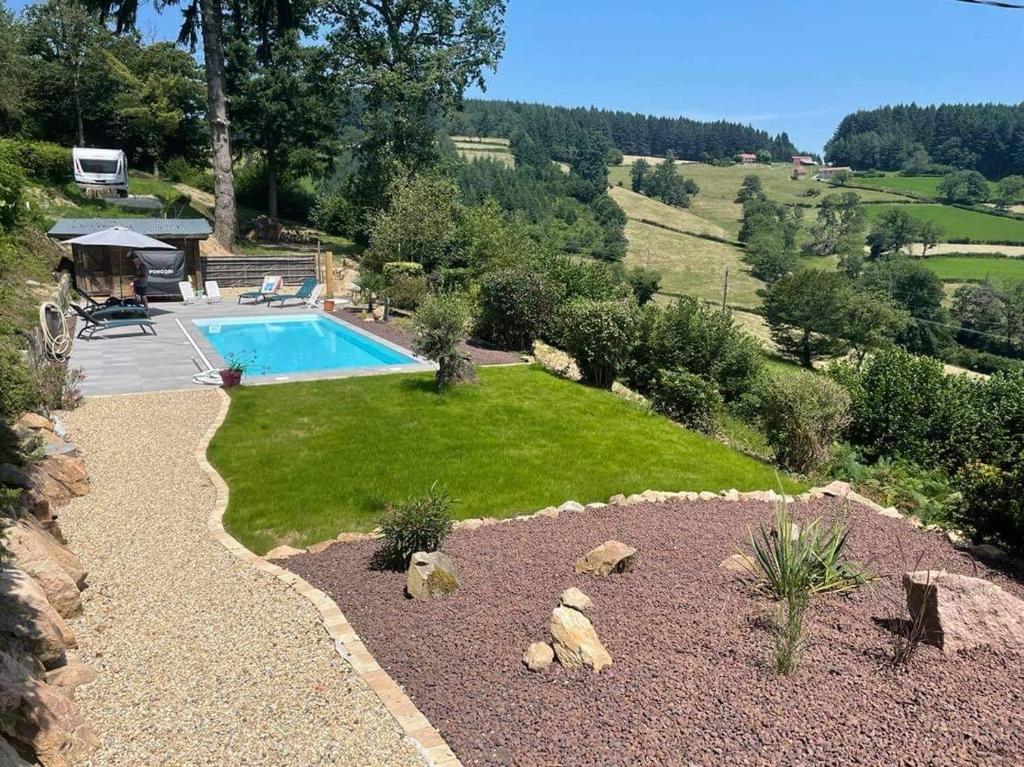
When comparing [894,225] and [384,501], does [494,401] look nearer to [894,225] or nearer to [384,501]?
[384,501]

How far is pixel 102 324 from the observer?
1744cm

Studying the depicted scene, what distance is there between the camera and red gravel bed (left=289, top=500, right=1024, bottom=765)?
351 cm

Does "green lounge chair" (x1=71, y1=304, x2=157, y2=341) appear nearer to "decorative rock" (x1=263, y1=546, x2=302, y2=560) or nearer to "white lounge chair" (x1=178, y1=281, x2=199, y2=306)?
"white lounge chair" (x1=178, y1=281, x2=199, y2=306)

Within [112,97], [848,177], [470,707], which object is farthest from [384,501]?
[848,177]

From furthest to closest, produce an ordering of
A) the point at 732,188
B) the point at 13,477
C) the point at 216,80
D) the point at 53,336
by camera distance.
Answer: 1. the point at 732,188
2. the point at 216,80
3. the point at 53,336
4. the point at 13,477

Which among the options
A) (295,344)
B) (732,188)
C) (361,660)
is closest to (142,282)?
(295,344)

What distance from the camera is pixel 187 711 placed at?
13.1 ft

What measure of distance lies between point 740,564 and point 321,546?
3.93 metres

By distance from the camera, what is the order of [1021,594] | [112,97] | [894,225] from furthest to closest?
[894,225] → [112,97] → [1021,594]

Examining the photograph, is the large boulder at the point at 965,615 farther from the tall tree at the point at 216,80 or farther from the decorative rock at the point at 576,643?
the tall tree at the point at 216,80

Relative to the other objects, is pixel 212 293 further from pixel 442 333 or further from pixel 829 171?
pixel 829 171

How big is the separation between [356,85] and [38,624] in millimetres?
31622

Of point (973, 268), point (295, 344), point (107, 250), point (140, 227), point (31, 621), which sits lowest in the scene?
point (295, 344)

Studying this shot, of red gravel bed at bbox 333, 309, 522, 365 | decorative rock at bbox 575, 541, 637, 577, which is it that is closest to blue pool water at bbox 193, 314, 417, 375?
red gravel bed at bbox 333, 309, 522, 365
